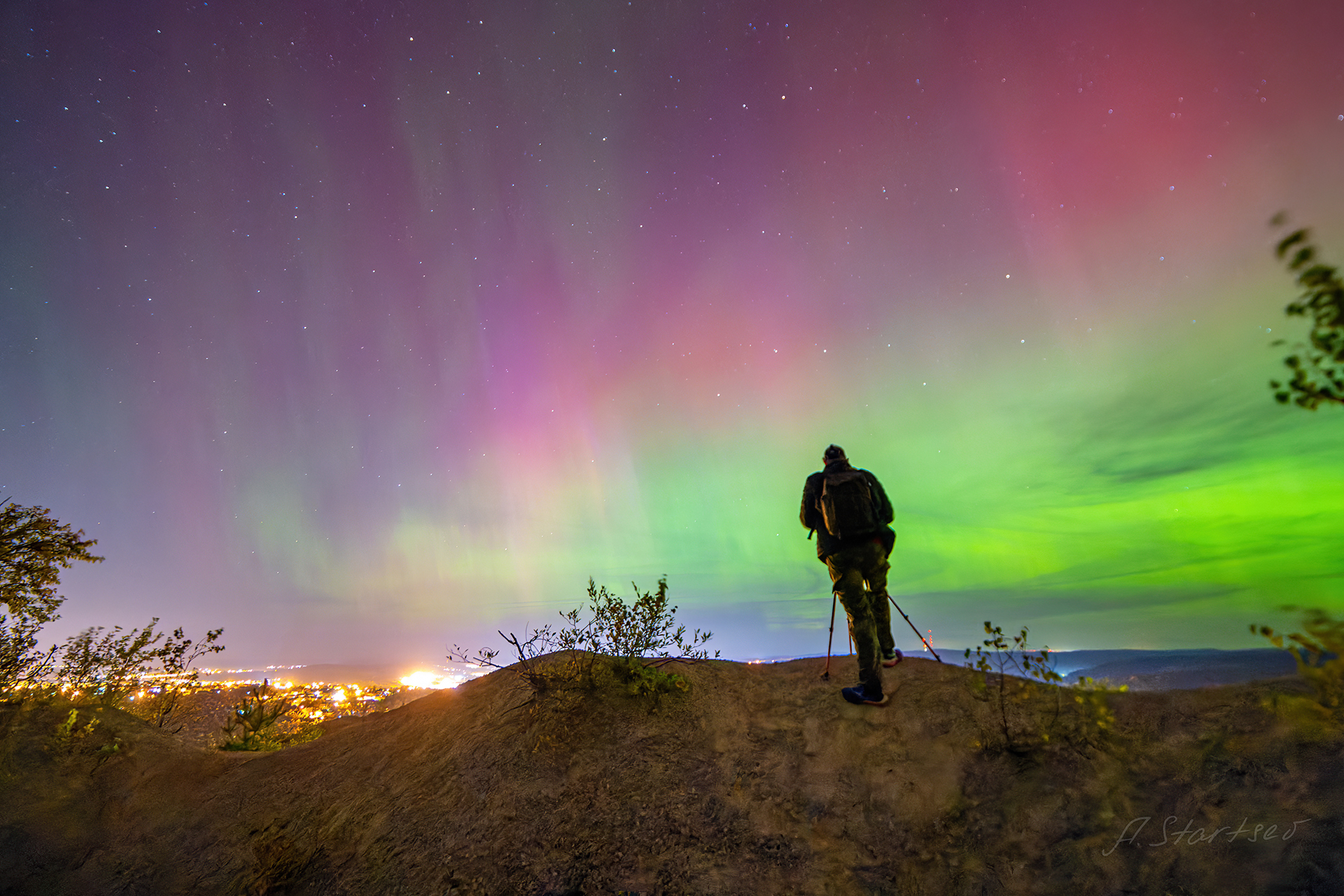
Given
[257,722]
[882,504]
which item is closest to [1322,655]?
[882,504]

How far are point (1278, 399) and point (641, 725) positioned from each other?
6.70 metres

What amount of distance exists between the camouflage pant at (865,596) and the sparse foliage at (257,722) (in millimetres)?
10887

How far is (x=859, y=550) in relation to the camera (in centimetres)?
725

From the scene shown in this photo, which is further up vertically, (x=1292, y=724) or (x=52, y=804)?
(x=1292, y=724)

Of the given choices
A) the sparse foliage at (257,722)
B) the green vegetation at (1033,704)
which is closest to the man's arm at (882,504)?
the green vegetation at (1033,704)

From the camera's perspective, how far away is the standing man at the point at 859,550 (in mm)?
6758

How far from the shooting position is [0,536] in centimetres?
870

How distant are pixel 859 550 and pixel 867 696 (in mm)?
1954

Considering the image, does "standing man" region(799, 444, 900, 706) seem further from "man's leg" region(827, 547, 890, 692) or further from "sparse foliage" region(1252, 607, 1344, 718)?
"sparse foliage" region(1252, 607, 1344, 718)

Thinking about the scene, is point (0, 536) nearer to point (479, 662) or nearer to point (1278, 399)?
point (479, 662)

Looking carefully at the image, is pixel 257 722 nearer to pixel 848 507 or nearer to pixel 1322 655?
Answer: pixel 848 507

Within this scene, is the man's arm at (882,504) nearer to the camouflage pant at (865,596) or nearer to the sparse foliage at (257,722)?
the camouflage pant at (865,596)

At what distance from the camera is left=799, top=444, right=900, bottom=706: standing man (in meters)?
6.76

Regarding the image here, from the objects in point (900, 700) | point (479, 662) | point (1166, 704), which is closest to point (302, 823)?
point (479, 662)
